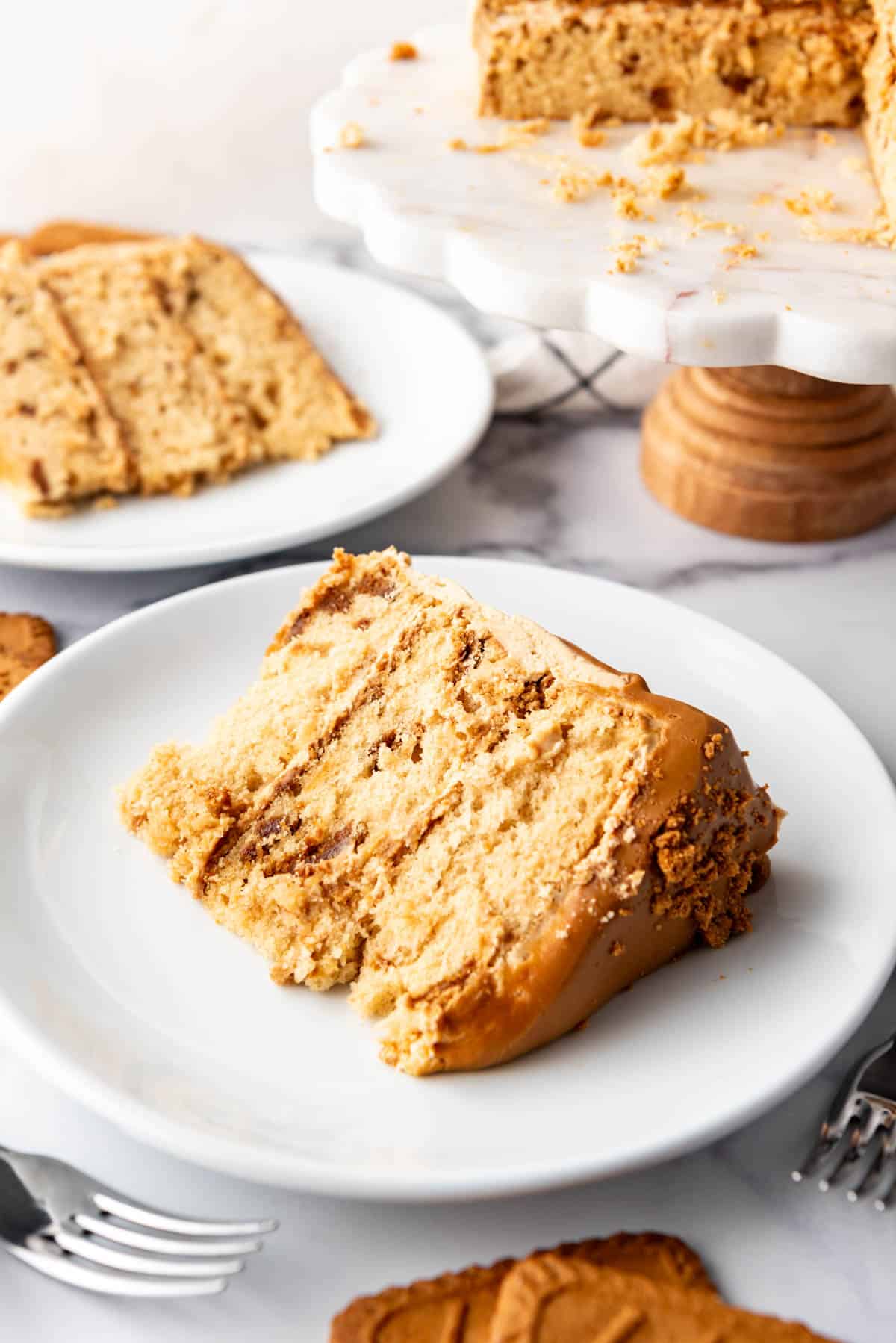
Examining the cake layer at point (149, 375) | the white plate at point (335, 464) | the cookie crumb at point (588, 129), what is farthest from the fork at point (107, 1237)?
the cookie crumb at point (588, 129)

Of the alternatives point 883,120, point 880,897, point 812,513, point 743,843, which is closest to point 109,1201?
point 743,843

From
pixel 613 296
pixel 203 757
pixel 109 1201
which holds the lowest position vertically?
pixel 109 1201

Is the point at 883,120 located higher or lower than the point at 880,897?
higher

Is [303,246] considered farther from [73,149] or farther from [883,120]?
[883,120]

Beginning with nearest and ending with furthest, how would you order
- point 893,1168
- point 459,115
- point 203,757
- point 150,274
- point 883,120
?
point 893,1168
point 203,757
point 883,120
point 459,115
point 150,274

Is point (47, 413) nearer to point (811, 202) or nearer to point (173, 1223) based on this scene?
point (811, 202)

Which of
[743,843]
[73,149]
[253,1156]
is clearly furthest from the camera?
[73,149]
